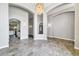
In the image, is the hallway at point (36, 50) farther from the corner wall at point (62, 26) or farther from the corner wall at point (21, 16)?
the corner wall at point (21, 16)

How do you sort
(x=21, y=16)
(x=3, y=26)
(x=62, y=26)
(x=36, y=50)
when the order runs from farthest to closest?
1. (x=62, y=26)
2. (x=21, y=16)
3. (x=3, y=26)
4. (x=36, y=50)

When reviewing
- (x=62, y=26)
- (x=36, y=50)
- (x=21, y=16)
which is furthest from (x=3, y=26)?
(x=62, y=26)

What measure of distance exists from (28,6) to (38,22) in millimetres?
2125

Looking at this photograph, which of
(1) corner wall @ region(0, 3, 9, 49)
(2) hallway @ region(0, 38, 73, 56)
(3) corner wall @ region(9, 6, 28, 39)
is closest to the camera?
(2) hallway @ region(0, 38, 73, 56)

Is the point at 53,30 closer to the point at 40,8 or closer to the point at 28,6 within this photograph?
the point at 28,6

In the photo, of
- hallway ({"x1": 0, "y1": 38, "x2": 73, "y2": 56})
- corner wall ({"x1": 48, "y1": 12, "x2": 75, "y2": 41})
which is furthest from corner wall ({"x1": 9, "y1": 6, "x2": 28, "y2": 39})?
hallway ({"x1": 0, "y1": 38, "x2": 73, "y2": 56})

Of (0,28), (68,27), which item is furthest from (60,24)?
(0,28)

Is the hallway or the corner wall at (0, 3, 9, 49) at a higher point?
the corner wall at (0, 3, 9, 49)

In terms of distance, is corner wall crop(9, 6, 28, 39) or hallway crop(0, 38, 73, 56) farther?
corner wall crop(9, 6, 28, 39)

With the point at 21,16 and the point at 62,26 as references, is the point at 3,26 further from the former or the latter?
the point at 62,26

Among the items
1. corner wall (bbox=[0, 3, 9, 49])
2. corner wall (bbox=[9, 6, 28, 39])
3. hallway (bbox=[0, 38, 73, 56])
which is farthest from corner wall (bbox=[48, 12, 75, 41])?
corner wall (bbox=[0, 3, 9, 49])

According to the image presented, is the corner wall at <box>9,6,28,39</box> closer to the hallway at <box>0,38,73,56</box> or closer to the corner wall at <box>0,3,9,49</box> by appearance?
the corner wall at <box>0,3,9,49</box>

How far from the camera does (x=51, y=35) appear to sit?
13.3 m

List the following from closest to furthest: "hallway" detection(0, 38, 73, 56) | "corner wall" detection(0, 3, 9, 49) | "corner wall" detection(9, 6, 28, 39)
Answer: "hallway" detection(0, 38, 73, 56) → "corner wall" detection(0, 3, 9, 49) → "corner wall" detection(9, 6, 28, 39)
